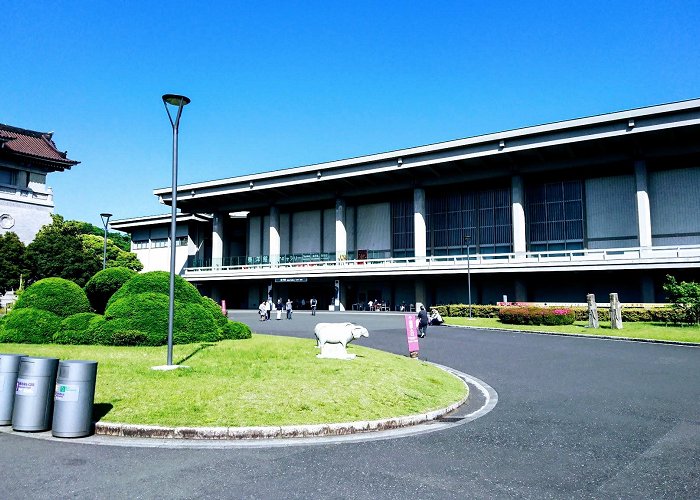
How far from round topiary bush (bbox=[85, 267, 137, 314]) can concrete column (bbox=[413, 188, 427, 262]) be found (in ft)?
108

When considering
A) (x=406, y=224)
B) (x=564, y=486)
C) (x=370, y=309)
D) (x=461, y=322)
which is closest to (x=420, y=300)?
(x=370, y=309)

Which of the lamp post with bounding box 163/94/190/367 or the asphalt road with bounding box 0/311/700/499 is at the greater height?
the lamp post with bounding box 163/94/190/367

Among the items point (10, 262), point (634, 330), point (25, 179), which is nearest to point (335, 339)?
point (634, 330)

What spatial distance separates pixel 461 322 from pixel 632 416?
23738mm

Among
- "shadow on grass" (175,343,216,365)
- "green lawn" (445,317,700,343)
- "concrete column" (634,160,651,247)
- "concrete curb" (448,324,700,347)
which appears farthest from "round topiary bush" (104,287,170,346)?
"concrete column" (634,160,651,247)

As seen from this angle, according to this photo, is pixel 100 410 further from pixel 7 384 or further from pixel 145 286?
pixel 145 286

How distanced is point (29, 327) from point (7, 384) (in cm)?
991

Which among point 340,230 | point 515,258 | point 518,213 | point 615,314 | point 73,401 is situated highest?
point 518,213

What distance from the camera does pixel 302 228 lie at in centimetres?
6128

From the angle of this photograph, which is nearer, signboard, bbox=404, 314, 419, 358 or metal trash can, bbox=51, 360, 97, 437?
metal trash can, bbox=51, 360, 97, 437

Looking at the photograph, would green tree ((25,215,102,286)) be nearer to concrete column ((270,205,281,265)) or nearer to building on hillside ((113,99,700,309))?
building on hillside ((113,99,700,309))

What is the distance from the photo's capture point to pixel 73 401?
25.1 feet

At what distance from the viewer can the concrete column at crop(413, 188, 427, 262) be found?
1961 inches

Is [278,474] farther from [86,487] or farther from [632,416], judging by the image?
[632,416]
